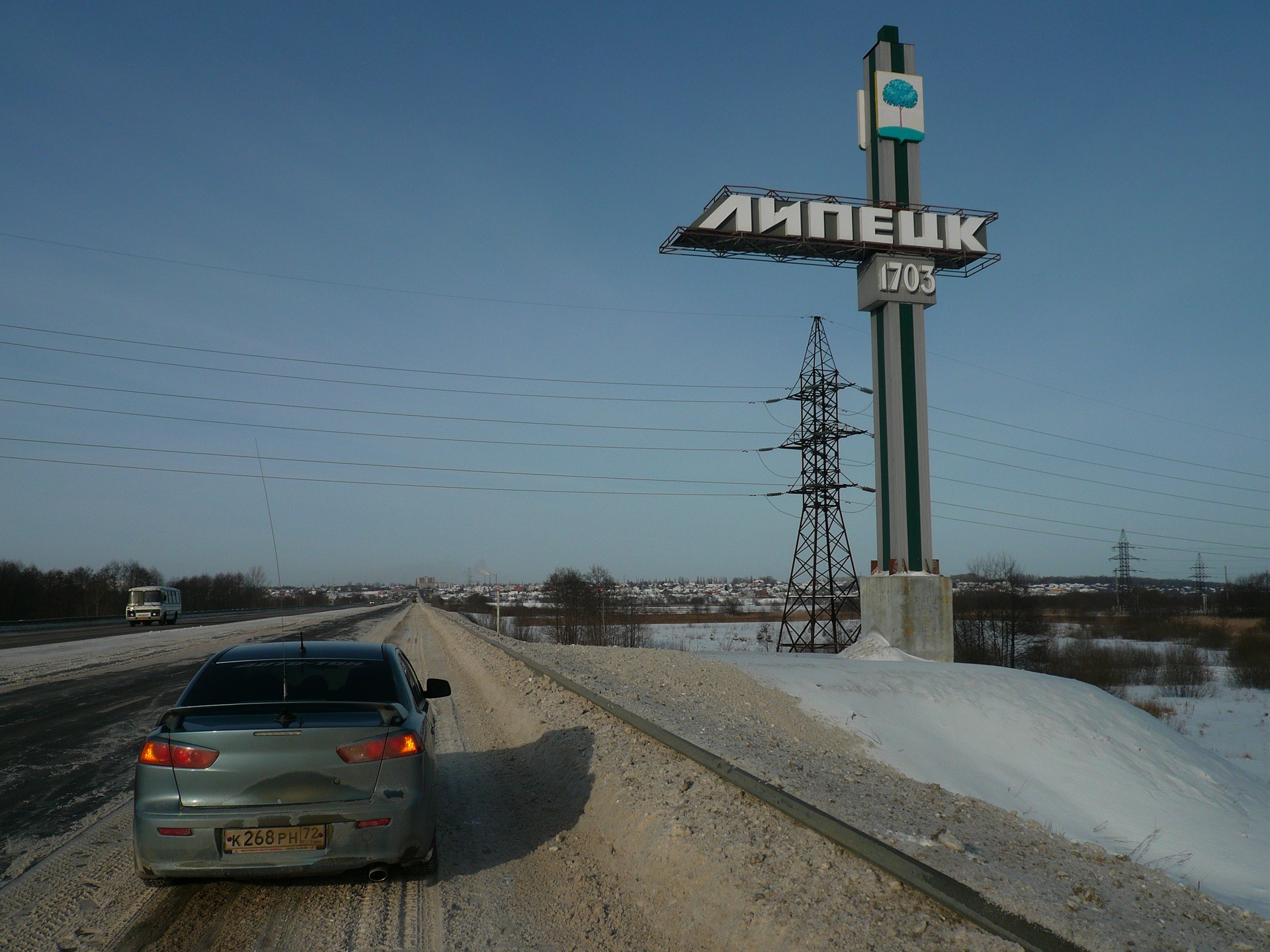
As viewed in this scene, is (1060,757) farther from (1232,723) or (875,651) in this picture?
(1232,723)

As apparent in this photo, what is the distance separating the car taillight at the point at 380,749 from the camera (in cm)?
A: 466

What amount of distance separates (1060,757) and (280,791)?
14381 millimetres

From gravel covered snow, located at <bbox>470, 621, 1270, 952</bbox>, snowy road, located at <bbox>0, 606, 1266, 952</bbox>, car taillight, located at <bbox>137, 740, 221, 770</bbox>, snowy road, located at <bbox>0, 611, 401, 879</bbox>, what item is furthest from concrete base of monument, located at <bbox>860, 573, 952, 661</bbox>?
car taillight, located at <bbox>137, 740, 221, 770</bbox>

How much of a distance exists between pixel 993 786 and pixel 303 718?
11395 millimetres

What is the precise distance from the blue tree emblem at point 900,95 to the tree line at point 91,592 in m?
35.1

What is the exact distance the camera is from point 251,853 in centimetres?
447

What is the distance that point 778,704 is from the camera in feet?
44.7

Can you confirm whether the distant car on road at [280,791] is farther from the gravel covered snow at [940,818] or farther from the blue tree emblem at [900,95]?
the blue tree emblem at [900,95]

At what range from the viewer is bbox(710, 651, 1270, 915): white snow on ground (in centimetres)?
1101

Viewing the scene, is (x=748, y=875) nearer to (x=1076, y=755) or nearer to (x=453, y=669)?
(x=1076, y=755)

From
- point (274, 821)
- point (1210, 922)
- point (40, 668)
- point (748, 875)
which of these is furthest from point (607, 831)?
point (40, 668)

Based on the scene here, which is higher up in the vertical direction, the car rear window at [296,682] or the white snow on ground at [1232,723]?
the car rear window at [296,682]

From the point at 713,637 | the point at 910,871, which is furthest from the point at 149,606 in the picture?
the point at 910,871

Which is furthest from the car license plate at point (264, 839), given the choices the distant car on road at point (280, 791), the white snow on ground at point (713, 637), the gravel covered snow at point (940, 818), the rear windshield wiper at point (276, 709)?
the white snow on ground at point (713, 637)
